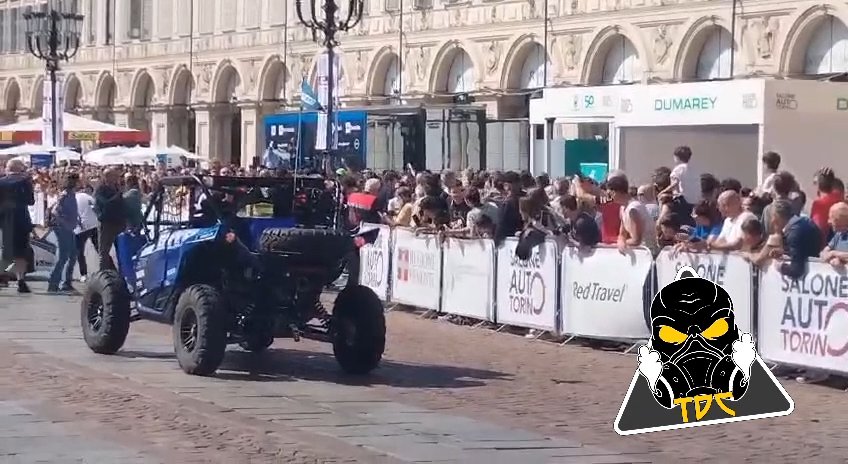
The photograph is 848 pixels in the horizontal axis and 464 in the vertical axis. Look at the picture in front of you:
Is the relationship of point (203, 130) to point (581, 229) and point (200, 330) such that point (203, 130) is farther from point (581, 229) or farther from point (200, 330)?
point (200, 330)

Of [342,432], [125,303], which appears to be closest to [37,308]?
[125,303]

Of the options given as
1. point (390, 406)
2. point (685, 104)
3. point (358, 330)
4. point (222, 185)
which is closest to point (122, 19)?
point (685, 104)

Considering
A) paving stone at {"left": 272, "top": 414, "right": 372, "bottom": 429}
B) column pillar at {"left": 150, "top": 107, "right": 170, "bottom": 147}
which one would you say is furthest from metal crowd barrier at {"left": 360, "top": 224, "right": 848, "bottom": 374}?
column pillar at {"left": 150, "top": 107, "right": 170, "bottom": 147}

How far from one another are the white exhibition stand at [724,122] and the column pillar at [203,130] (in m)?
37.3

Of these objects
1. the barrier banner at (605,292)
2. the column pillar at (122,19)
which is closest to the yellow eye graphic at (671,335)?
the barrier banner at (605,292)

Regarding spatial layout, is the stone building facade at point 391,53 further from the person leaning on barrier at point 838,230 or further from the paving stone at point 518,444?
the paving stone at point 518,444

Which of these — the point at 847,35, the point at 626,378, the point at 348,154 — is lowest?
the point at 626,378

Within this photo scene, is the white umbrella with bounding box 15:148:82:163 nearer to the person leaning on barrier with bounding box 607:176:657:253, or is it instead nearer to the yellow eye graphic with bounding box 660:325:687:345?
the person leaning on barrier with bounding box 607:176:657:253

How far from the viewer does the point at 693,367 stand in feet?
22.6

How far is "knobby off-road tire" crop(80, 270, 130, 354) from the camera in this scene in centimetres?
1447

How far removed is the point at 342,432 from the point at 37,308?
998 centimetres

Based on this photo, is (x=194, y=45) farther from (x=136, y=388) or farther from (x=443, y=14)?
(x=136, y=388)

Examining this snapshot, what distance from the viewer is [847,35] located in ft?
110

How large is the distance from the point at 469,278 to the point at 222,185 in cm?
515
